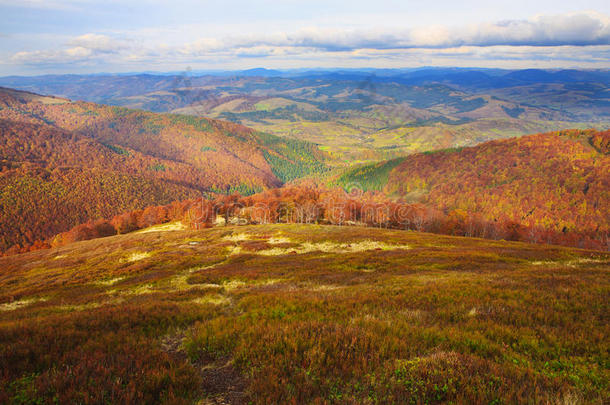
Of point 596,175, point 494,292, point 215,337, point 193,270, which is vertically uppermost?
point 215,337

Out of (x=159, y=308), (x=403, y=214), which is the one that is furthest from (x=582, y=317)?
(x=403, y=214)

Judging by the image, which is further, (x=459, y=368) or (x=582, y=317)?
(x=582, y=317)

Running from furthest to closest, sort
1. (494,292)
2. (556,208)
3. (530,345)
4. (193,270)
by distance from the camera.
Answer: (556,208)
(193,270)
(494,292)
(530,345)

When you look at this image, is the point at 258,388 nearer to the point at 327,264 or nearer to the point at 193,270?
the point at 327,264

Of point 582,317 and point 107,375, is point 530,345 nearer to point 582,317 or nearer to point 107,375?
point 582,317

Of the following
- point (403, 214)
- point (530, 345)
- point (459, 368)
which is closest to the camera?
point (459, 368)

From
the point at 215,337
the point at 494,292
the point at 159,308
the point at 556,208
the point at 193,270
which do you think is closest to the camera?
the point at 215,337

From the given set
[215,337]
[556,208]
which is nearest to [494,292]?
[215,337]

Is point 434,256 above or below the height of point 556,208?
above

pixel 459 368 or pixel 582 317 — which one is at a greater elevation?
pixel 459 368
